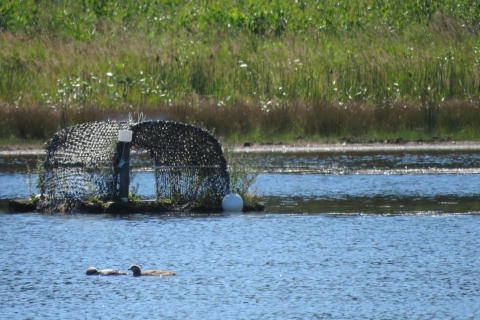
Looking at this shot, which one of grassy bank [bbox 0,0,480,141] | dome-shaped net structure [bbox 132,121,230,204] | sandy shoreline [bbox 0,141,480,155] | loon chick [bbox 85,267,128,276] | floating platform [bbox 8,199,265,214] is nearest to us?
loon chick [bbox 85,267,128,276]

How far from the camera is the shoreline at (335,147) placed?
104 ft

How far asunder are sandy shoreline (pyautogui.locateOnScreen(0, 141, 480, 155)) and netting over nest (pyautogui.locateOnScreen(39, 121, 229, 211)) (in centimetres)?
1065

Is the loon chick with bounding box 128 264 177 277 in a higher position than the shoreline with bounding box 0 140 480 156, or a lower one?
lower

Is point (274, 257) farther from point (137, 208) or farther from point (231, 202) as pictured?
point (137, 208)

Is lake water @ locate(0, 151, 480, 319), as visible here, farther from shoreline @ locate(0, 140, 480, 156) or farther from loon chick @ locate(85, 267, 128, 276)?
shoreline @ locate(0, 140, 480, 156)

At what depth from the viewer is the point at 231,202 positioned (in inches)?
803

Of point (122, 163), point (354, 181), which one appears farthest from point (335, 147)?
point (122, 163)

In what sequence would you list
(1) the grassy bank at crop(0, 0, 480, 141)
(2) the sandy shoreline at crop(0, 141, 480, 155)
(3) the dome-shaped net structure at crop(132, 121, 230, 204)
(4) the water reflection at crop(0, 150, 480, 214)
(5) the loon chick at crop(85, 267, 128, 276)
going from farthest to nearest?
(1) the grassy bank at crop(0, 0, 480, 141) → (2) the sandy shoreline at crop(0, 141, 480, 155) → (4) the water reflection at crop(0, 150, 480, 214) → (3) the dome-shaped net structure at crop(132, 121, 230, 204) → (5) the loon chick at crop(85, 267, 128, 276)

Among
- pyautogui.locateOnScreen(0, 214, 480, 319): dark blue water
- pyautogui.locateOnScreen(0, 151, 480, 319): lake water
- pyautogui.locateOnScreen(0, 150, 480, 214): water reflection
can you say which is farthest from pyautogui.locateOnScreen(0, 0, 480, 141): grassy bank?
pyautogui.locateOnScreen(0, 214, 480, 319): dark blue water

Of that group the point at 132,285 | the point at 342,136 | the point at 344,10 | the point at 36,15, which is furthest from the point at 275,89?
the point at 132,285

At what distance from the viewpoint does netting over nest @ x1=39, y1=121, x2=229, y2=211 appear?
20.4 m

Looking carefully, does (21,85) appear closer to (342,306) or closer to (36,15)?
(36,15)

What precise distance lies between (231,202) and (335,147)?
12233 mm

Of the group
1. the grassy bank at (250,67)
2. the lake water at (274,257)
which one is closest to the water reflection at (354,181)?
the lake water at (274,257)
